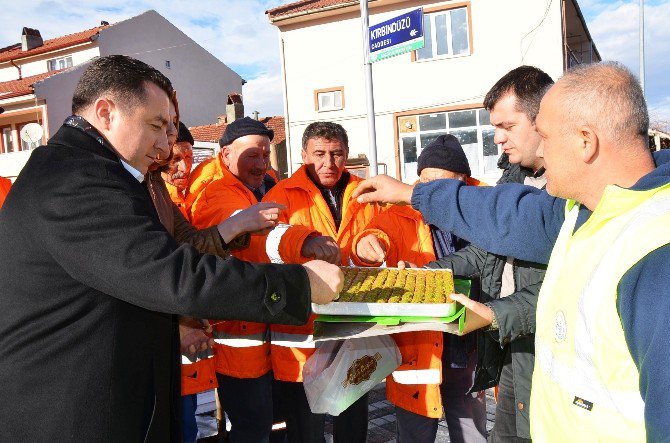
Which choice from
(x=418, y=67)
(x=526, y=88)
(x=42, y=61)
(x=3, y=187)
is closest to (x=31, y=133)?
(x=418, y=67)

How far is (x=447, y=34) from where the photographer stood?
58.1 ft

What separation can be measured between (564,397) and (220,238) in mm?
1943

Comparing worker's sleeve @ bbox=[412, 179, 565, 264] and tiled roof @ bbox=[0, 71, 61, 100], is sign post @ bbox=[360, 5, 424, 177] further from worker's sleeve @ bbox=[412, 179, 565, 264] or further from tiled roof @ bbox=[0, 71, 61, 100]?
tiled roof @ bbox=[0, 71, 61, 100]

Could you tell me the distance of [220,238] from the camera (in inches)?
115

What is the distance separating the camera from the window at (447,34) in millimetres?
17562

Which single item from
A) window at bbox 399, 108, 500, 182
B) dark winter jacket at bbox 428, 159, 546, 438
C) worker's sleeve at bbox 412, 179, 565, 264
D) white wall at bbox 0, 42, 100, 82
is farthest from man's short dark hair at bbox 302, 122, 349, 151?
white wall at bbox 0, 42, 100, 82

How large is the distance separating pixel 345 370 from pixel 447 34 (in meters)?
16.7

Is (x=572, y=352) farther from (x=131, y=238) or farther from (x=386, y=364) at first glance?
(x=386, y=364)

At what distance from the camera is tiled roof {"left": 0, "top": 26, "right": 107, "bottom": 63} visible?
A: 84.2 feet

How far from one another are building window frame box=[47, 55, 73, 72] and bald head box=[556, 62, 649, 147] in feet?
95.8

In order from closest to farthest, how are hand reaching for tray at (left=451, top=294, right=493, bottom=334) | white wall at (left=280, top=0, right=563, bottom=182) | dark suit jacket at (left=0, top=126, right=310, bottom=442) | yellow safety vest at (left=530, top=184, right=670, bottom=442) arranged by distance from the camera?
yellow safety vest at (left=530, top=184, right=670, bottom=442) → dark suit jacket at (left=0, top=126, right=310, bottom=442) → hand reaching for tray at (left=451, top=294, right=493, bottom=334) → white wall at (left=280, top=0, right=563, bottom=182)

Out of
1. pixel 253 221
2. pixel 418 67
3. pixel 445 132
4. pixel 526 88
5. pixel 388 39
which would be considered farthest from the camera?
pixel 418 67

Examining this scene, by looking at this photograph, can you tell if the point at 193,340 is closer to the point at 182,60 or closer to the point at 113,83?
the point at 113,83

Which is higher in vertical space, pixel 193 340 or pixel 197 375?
pixel 193 340
